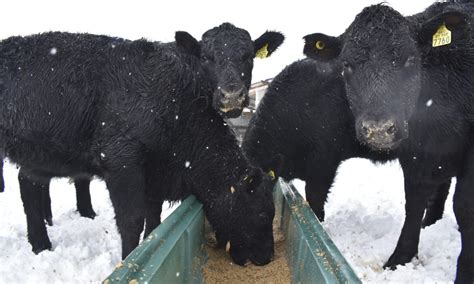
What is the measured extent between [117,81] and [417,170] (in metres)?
3.25

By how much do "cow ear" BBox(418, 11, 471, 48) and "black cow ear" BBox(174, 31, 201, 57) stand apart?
2.40m

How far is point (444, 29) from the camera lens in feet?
12.2

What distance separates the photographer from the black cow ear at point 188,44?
16.0ft

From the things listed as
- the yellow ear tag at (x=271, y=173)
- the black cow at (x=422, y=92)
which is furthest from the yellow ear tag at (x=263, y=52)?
the yellow ear tag at (x=271, y=173)

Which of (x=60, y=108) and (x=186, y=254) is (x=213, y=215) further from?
(x=60, y=108)

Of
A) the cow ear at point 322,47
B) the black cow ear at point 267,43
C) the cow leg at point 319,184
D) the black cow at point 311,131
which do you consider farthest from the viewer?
the cow leg at point 319,184

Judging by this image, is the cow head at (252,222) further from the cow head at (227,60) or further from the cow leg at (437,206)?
the cow leg at (437,206)

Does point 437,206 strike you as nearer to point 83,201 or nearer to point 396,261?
point 396,261

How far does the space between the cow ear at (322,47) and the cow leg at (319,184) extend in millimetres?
1693

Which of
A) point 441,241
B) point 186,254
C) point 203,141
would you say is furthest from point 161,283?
point 441,241

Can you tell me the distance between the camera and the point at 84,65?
188 inches

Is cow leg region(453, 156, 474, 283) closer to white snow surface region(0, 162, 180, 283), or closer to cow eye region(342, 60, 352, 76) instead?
cow eye region(342, 60, 352, 76)

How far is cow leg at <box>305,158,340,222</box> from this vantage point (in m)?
5.73

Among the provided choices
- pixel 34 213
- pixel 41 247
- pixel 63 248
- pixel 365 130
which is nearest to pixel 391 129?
pixel 365 130
